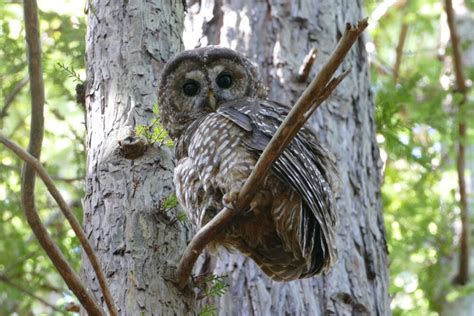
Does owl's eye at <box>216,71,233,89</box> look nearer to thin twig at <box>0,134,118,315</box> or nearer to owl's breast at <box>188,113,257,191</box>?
owl's breast at <box>188,113,257,191</box>

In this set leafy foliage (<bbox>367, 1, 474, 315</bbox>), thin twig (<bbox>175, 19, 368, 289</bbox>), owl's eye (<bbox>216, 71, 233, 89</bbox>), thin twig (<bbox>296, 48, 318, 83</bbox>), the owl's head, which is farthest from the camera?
leafy foliage (<bbox>367, 1, 474, 315</bbox>)

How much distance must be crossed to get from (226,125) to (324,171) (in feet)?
1.46

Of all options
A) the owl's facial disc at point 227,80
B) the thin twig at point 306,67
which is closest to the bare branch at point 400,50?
the thin twig at point 306,67

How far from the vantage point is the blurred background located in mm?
5062

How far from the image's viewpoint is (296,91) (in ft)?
14.0

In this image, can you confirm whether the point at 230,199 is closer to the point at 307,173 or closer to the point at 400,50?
the point at 307,173

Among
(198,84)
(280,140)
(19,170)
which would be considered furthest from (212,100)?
(19,170)

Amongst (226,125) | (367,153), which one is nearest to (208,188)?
(226,125)

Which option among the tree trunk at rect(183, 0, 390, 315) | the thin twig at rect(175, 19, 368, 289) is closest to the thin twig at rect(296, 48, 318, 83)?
the tree trunk at rect(183, 0, 390, 315)

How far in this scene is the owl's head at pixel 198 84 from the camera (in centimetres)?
352

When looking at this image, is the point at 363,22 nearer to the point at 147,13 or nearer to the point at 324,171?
the point at 324,171

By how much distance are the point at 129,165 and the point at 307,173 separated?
72 cm

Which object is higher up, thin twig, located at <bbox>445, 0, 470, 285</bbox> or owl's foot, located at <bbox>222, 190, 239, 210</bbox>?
thin twig, located at <bbox>445, 0, 470, 285</bbox>

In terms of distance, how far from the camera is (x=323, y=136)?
4145 mm
